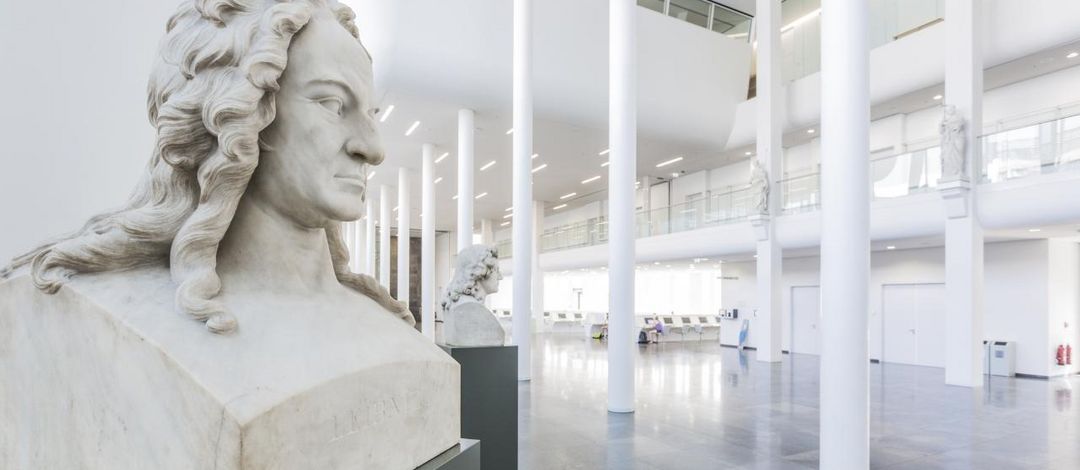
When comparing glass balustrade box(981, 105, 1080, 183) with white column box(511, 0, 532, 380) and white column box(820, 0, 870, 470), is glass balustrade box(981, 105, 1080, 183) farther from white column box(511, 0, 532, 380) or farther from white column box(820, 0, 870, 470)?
white column box(511, 0, 532, 380)

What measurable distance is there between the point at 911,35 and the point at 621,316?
40.6ft

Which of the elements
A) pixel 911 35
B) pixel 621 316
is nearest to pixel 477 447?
pixel 621 316

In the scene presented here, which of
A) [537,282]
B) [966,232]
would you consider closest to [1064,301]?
[966,232]

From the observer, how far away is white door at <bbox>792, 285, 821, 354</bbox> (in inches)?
830

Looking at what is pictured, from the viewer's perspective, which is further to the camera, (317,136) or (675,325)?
(675,325)

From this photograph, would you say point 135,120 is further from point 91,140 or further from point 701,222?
point 701,222

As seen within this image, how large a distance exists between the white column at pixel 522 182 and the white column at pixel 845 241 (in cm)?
696

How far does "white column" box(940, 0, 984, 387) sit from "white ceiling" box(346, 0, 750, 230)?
756 centimetres

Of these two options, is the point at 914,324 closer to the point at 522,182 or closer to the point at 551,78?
the point at 551,78

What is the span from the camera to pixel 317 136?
1.62m

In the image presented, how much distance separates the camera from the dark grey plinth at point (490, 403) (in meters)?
4.64

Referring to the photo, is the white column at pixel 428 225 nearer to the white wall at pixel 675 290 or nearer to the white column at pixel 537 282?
the white column at pixel 537 282

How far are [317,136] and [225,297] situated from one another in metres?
0.47

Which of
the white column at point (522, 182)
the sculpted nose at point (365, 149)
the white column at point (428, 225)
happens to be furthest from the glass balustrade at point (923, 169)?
the sculpted nose at point (365, 149)
